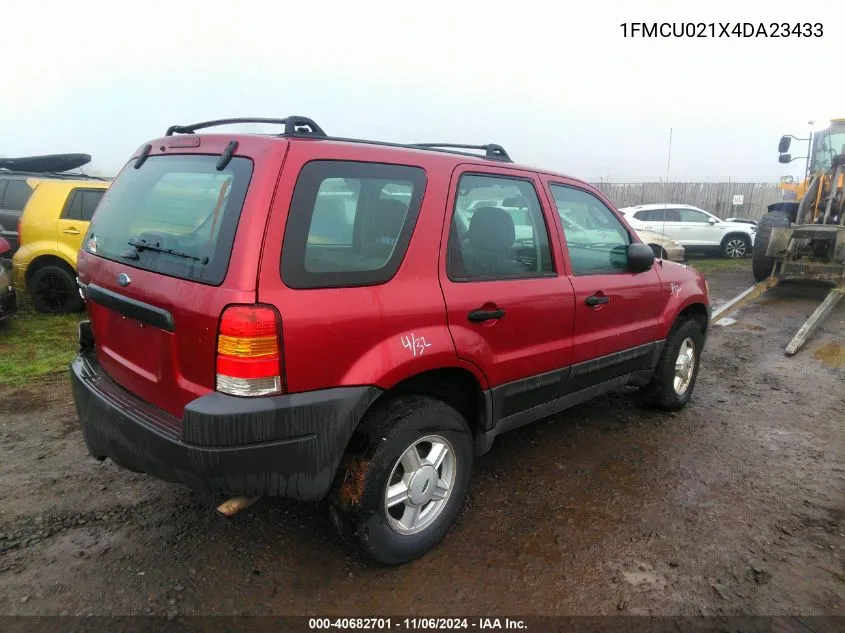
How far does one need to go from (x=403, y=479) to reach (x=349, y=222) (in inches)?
45.3

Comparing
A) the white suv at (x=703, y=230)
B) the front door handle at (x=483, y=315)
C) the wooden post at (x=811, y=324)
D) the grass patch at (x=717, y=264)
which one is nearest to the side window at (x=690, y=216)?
the white suv at (x=703, y=230)

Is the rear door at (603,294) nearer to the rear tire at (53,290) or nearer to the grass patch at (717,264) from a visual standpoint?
the rear tire at (53,290)

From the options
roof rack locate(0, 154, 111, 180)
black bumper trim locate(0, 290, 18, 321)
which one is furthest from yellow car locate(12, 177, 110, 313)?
roof rack locate(0, 154, 111, 180)

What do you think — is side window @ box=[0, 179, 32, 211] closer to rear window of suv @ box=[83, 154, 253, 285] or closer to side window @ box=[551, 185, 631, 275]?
rear window of suv @ box=[83, 154, 253, 285]

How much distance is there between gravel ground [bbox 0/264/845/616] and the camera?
2363 mm

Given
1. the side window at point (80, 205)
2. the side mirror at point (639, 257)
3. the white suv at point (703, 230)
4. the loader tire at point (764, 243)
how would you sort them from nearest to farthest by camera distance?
the side mirror at point (639, 257)
the side window at point (80, 205)
the loader tire at point (764, 243)
the white suv at point (703, 230)

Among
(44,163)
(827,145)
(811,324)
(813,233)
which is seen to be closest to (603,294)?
(811,324)

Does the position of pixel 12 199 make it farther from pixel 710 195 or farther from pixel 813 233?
pixel 710 195

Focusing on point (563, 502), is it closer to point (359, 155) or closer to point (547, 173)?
point (547, 173)

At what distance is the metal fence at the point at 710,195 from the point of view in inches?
904

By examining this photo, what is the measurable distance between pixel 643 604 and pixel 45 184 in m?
7.66

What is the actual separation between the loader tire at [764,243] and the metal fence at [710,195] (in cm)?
1281

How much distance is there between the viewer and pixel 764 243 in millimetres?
10000

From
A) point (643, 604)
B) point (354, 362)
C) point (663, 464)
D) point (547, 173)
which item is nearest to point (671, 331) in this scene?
point (663, 464)
